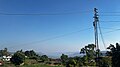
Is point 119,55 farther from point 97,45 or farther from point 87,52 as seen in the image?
point 87,52

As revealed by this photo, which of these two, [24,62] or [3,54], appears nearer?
[24,62]

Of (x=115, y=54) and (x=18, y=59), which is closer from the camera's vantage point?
(x=115, y=54)

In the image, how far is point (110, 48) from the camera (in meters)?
41.4

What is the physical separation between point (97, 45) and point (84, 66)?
43.6 metres

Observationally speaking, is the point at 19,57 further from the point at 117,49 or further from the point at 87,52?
the point at 117,49

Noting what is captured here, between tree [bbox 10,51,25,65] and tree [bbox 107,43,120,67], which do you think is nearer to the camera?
tree [bbox 107,43,120,67]

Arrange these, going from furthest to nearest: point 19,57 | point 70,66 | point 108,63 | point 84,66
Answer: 1. point 19,57
2. point 84,66
3. point 70,66
4. point 108,63

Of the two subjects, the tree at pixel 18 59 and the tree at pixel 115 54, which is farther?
the tree at pixel 18 59

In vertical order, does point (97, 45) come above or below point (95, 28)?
below

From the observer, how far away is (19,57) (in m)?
89.7

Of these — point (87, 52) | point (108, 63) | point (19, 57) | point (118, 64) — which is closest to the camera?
point (118, 64)

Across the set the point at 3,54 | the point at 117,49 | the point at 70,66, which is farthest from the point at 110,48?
the point at 3,54

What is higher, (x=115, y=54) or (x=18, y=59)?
(x=18, y=59)

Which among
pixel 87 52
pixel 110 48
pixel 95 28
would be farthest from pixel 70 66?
pixel 87 52
